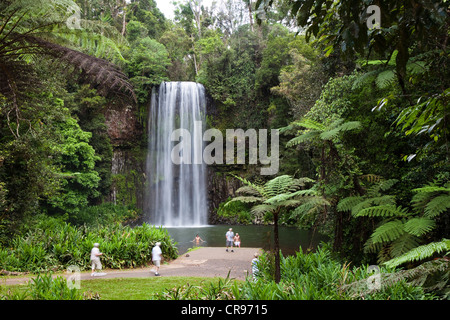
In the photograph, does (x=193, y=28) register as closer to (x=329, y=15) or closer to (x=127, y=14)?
(x=127, y=14)

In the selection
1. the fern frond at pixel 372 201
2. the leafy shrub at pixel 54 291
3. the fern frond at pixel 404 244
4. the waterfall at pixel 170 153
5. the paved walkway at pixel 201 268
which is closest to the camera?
the leafy shrub at pixel 54 291

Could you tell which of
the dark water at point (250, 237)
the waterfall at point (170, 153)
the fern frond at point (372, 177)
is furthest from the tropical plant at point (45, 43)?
the waterfall at point (170, 153)

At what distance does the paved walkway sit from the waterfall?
12.0 metres

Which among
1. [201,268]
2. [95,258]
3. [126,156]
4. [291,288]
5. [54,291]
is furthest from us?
[126,156]

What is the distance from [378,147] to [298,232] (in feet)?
32.2

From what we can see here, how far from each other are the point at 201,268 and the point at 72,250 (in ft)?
10.9

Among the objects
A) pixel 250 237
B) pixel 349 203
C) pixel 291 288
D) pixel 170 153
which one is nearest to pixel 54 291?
pixel 291 288

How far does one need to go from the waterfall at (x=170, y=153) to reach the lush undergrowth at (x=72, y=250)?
1335cm

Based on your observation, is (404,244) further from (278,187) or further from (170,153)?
(170,153)

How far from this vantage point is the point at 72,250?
8414 millimetres

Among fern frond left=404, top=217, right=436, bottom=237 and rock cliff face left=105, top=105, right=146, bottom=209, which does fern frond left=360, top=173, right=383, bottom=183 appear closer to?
fern frond left=404, top=217, right=436, bottom=237

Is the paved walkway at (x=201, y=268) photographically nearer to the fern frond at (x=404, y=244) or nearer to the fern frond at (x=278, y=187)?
the fern frond at (x=278, y=187)

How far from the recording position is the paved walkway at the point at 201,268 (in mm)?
7574
